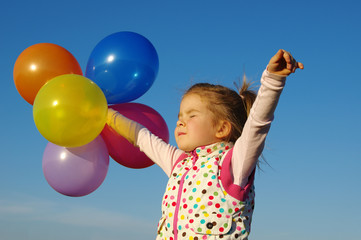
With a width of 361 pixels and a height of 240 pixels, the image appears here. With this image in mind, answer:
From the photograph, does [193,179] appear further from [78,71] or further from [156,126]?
[78,71]

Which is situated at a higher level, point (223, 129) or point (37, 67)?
point (37, 67)

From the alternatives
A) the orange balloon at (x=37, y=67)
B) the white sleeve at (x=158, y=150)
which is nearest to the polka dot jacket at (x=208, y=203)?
the white sleeve at (x=158, y=150)

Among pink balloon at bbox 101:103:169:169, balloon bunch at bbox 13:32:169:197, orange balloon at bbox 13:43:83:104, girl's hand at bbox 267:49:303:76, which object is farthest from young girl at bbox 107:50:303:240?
orange balloon at bbox 13:43:83:104

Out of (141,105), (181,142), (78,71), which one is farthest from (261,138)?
(78,71)

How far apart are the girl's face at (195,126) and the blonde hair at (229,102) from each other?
0.05m

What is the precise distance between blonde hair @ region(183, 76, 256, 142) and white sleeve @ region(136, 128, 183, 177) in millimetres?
469

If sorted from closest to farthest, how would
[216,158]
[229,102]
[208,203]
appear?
[208,203], [216,158], [229,102]

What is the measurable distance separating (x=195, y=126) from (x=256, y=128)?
62 cm

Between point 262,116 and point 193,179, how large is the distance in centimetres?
65

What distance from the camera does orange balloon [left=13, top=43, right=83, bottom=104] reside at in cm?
372

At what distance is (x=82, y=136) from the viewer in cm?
340

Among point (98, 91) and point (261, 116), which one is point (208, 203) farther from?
point (98, 91)

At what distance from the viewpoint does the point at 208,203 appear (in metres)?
2.69

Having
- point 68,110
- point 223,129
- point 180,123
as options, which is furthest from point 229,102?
point 68,110
